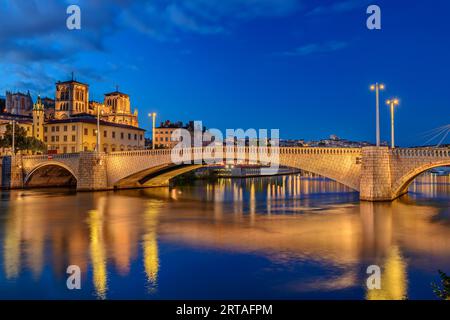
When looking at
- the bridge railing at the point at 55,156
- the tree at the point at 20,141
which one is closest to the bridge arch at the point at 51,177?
the bridge railing at the point at 55,156

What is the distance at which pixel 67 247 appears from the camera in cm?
1778

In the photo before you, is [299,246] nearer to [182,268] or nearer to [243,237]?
[243,237]

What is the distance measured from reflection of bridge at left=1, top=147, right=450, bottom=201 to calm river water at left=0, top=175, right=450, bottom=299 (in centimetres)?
293

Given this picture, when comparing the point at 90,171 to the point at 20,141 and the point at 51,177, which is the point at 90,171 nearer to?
the point at 51,177

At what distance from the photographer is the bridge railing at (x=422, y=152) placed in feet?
96.5

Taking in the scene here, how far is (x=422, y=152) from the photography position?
30.7m

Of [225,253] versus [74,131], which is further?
[74,131]

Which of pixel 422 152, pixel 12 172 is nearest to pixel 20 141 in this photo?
pixel 12 172

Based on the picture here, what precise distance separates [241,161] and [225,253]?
2778 cm

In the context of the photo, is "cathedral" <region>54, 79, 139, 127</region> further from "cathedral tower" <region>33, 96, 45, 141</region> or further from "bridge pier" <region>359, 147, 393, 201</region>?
"bridge pier" <region>359, 147, 393, 201</region>

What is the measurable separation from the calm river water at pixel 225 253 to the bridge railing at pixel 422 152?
3.92 meters

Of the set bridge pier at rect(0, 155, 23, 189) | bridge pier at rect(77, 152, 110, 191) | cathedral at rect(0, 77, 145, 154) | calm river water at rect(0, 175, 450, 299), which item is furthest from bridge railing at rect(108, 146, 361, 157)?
bridge pier at rect(0, 155, 23, 189)

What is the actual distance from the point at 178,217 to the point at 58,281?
15168 mm
